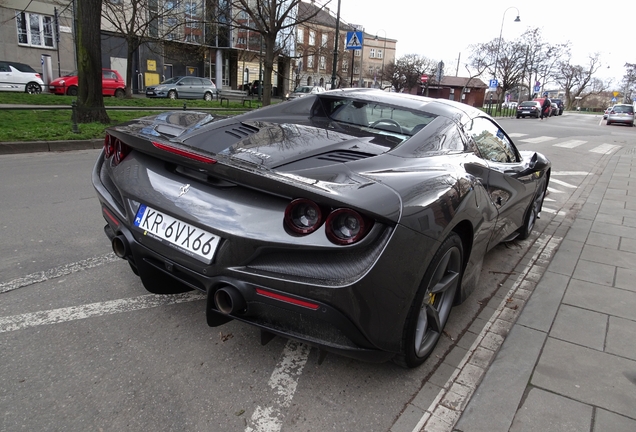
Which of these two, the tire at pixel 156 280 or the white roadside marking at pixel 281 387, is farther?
the tire at pixel 156 280

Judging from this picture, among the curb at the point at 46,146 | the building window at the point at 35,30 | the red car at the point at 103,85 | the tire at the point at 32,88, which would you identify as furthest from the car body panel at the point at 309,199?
the building window at the point at 35,30

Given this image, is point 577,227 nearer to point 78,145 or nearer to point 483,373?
point 483,373

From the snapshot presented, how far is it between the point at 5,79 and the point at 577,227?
2563cm

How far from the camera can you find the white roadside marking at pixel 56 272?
3.19 metres

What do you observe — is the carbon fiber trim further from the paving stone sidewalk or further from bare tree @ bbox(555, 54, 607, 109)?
bare tree @ bbox(555, 54, 607, 109)

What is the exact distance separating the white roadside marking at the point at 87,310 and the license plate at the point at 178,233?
81 cm

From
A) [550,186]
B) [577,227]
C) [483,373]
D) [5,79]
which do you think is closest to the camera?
[483,373]

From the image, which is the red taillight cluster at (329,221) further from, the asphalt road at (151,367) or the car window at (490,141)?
the car window at (490,141)

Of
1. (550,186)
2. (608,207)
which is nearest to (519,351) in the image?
(608,207)

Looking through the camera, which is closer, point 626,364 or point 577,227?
point 626,364

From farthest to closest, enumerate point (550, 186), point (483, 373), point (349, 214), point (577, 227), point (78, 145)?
point (78, 145)
point (550, 186)
point (577, 227)
point (483, 373)
point (349, 214)

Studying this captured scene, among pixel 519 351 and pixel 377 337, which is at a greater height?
pixel 377 337

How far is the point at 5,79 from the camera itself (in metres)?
22.4

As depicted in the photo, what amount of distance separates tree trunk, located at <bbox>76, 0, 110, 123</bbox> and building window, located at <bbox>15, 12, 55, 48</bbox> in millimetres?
21229
